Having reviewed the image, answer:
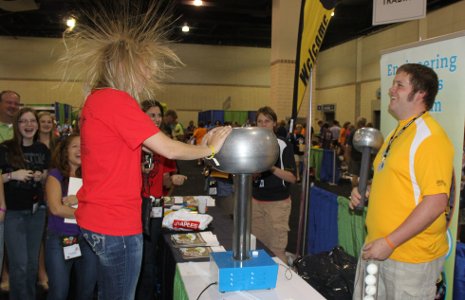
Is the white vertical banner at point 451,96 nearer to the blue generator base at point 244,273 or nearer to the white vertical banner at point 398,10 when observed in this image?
the white vertical banner at point 398,10

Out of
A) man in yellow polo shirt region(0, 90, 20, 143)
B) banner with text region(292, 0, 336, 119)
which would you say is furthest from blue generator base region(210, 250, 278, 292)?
man in yellow polo shirt region(0, 90, 20, 143)

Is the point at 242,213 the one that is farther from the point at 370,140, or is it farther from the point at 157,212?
the point at 157,212

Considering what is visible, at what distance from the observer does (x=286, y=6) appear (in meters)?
10.7

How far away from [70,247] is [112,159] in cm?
113

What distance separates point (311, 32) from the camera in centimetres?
274

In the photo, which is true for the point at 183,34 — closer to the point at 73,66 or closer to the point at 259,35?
the point at 259,35

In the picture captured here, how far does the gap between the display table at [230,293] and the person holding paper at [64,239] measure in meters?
0.78

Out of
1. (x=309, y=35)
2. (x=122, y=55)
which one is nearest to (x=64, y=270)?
(x=122, y=55)

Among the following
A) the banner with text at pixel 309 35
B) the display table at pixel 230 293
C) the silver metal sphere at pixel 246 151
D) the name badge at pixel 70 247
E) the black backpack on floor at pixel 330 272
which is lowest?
the black backpack on floor at pixel 330 272

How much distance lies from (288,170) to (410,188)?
1.43m

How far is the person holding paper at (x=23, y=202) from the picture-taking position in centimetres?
258

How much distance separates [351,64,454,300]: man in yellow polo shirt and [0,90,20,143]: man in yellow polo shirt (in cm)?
281

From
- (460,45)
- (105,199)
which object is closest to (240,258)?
(105,199)

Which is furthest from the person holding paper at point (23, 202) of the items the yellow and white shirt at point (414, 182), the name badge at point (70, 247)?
the yellow and white shirt at point (414, 182)
